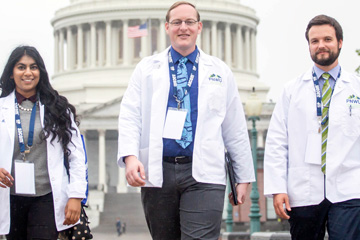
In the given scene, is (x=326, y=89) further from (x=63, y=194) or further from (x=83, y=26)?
(x=83, y=26)

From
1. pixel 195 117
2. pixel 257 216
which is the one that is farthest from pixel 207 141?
pixel 257 216

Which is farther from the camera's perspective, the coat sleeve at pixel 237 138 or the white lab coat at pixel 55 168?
the coat sleeve at pixel 237 138

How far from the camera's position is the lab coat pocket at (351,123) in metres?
8.59

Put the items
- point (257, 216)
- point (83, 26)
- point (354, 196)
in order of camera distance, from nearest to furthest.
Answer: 1. point (354, 196)
2. point (257, 216)
3. point (83, 26)

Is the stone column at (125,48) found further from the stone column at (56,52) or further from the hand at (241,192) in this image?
the hand at (241,192)

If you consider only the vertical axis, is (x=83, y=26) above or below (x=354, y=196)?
above

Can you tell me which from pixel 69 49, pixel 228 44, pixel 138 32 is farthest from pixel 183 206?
pixel 69 49

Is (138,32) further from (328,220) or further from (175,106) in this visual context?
(328,220)

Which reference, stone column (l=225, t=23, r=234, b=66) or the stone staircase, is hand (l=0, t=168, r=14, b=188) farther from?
stone column (l=225, t=23, r=234, b=66)

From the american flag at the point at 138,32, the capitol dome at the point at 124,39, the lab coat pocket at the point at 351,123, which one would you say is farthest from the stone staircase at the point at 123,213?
the lab coat pocket at the point at 351,123

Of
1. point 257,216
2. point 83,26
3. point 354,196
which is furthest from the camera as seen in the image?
point 83,26

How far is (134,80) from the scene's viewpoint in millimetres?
8789

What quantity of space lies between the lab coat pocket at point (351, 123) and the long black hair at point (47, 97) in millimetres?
2373

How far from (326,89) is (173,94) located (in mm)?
1335
